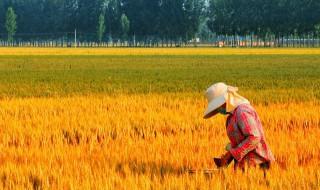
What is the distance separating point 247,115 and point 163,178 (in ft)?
2.80

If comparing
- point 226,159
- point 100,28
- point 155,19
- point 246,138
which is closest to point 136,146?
point 226,159

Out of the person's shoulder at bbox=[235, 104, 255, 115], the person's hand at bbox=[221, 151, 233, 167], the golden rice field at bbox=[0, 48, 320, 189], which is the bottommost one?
the golden rice field at bbox=[0, 48, 320, 189]

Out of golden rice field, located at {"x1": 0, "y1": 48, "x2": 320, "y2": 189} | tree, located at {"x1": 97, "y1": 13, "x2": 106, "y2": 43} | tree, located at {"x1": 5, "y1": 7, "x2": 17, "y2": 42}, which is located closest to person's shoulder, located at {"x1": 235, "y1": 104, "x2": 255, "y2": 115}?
golden rice field, located at {"x1": 0, "y1": 48, "x2": 320, "y2": 189}

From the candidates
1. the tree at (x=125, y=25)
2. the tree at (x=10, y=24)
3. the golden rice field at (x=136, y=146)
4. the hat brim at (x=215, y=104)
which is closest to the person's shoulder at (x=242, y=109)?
the hat brim at (x=215, y=104)

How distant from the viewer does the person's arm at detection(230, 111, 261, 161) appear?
5.58 m

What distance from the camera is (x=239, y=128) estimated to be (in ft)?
18.7

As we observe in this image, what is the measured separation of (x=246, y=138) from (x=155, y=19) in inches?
6183

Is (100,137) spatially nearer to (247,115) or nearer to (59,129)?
(59,129)

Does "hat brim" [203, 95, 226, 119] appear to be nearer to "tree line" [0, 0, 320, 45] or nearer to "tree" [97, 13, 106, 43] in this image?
"tree line" [0, 0, 320, 45]

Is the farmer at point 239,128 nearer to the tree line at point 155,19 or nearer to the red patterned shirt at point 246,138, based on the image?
the red patterned shirt at point 246,138

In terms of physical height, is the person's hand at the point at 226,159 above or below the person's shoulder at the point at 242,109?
below

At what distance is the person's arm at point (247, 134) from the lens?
558cm

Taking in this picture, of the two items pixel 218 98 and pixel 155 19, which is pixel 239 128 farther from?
pixel 155 19

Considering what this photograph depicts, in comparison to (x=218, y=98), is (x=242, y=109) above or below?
below
